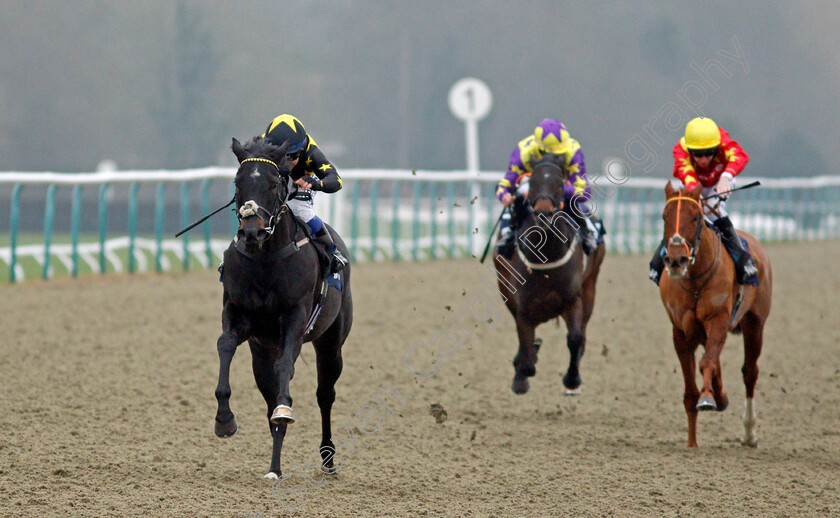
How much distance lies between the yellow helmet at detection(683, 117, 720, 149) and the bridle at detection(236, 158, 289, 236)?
2.76 metres

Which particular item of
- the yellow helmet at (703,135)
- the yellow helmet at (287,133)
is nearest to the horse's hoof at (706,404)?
the yellow helmet at (703,135)

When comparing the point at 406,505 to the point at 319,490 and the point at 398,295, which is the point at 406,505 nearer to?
the point at 319,490

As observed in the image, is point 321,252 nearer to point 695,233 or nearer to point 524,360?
point 695,233

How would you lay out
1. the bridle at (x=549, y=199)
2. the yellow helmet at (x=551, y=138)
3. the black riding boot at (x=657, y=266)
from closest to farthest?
the black riding boot at (x=657, y=266), the bridle at (x=549, y=199), the yellow helmet at (x=551, y=138)

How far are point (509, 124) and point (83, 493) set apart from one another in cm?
3885

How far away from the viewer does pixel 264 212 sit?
4.56m

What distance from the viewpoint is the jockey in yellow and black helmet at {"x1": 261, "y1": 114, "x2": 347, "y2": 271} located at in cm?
507

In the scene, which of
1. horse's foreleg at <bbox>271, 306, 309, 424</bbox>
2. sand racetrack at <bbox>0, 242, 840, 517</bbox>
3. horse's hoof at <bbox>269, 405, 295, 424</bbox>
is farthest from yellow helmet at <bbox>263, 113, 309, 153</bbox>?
sand racetrack at <bbox>0, 242, 840, 517</bbox>

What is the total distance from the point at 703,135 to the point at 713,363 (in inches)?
53.6

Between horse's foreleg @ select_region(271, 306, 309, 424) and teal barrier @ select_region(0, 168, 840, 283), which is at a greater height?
teal barrier @ select_region(0, 168, 840, 283)

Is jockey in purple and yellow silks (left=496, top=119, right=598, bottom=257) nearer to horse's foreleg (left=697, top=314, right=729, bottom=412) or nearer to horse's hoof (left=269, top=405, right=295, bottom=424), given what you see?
horse's foreleg (left=697, top=314, right=729, bottom=412)

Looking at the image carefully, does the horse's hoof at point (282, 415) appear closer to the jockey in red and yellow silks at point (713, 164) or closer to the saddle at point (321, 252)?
the saddle at point (321, 252)

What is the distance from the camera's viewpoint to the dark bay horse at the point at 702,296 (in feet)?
19.2

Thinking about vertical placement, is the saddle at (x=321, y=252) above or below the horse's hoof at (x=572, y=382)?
above
